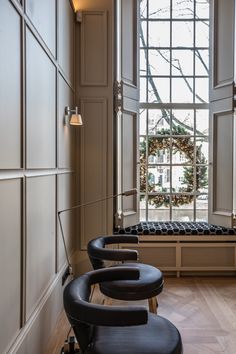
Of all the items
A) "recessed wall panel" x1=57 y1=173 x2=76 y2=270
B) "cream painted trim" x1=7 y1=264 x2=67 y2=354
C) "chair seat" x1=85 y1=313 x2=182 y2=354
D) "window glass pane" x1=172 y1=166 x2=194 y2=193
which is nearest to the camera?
"chair seat" x1=85 y1=313 x2=182 y2=354

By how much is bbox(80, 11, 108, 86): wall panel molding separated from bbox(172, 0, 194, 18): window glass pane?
3.73ft

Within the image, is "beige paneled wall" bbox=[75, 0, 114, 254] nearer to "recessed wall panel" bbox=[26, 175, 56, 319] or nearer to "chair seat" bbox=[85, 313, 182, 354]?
"recessed wall panel" bbox=[26, 175, 56, 319]

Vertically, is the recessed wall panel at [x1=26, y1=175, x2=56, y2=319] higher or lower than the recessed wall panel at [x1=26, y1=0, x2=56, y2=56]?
lower

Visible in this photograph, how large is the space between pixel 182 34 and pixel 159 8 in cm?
45

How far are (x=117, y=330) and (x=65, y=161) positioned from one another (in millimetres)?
1893

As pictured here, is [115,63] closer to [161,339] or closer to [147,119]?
[147,119]

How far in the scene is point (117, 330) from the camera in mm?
1628

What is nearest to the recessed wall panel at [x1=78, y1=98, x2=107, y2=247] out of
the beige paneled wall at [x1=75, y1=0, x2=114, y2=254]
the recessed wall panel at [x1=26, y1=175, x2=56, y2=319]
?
the beige paneled wall at [x1=75, y1=0, x2=114, y2=254]

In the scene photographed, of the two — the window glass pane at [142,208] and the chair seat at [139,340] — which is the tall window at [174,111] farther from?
the chair seat at [139,340]

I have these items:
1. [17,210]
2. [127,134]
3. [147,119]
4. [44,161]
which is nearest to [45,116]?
[44,161]

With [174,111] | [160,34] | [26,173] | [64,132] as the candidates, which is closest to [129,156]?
[174,111]

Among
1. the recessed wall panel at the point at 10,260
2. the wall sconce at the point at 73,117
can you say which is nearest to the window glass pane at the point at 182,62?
the wall sconce at the point at 73,117

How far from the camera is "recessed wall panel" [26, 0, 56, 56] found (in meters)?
2.03

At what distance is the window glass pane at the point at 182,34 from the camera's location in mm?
4492
